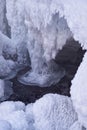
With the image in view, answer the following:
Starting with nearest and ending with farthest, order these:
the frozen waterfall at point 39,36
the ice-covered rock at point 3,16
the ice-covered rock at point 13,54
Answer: the frozen waterfall at point 39,36 → the ice-covered rock at point 13,54 → the ice-covered rock at point 3,16

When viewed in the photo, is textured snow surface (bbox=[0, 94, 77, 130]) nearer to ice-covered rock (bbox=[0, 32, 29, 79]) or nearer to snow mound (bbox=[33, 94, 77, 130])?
snow mound (bbox=[33, 94, 77, 130])

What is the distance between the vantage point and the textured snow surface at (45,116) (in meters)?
5.29

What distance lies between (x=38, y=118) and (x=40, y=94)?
8.21 feet

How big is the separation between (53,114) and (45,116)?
0.14 metres

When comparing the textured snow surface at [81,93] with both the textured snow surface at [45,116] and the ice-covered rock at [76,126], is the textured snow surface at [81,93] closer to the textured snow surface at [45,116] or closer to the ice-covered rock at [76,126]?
the ice-covered rock at [76,126]

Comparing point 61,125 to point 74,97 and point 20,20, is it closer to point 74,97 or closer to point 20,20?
point 74,97

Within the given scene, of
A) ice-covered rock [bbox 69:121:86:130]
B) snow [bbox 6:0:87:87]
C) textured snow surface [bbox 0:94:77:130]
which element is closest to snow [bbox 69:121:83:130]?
ice-covered rock [bbox 69:121:86:130]

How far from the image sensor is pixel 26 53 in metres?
9.41

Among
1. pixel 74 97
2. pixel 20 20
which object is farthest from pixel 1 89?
pixel 74 97

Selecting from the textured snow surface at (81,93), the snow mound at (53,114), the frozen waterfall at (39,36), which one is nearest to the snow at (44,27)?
the frozen waterfall at (39,36)

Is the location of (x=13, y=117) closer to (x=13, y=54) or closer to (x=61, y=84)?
(x=61, y=84)

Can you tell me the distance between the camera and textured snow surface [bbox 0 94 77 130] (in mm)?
5293

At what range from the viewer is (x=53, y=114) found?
5.44 metres

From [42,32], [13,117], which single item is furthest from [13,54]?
[13,117]
